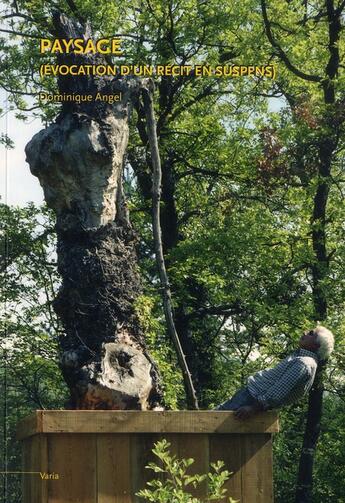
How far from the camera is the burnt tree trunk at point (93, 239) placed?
7.77 m

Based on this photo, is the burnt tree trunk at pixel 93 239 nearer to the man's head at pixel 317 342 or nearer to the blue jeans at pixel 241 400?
the blue jeans at pixel 241 400

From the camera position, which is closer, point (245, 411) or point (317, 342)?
point (245, 411)

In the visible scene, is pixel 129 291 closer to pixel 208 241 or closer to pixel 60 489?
pixel 60 489

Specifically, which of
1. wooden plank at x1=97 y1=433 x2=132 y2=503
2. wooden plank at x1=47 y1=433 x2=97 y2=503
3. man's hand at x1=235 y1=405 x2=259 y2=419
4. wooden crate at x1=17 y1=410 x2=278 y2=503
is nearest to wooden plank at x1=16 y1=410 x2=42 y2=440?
wooden crate at x1=17 y1=410 x2=278 y2=503

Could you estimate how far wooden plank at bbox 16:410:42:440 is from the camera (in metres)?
6.88

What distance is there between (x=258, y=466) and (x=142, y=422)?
83 cm

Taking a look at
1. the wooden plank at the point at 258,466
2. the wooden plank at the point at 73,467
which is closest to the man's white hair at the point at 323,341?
the wooden plank at the point at 258,466

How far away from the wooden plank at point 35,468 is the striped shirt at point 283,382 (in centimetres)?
139

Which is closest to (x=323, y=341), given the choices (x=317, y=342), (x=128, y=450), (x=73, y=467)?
(x=317, y=342)

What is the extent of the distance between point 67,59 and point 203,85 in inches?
428

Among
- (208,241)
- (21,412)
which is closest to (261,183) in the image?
(208,241)

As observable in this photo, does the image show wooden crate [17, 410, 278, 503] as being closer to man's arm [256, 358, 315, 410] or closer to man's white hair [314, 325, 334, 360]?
man's arm [256, 358, 315, 410]

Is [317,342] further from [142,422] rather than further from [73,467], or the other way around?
[73,467]

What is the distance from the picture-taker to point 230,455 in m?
7.09
